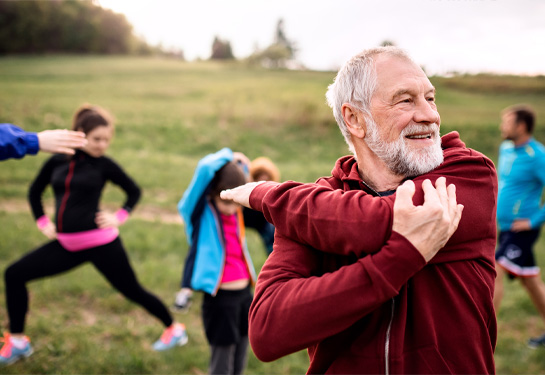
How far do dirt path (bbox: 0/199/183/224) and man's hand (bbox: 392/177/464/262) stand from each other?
7.13 m

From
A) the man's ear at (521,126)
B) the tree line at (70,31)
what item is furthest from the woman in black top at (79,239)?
the tree line at (70,31)

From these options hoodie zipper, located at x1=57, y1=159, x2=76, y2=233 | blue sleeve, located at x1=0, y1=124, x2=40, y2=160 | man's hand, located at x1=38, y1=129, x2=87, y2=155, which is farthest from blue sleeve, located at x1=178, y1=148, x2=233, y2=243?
hoodie zipper, located at x1=57, y1=159, x2=76, y2=233

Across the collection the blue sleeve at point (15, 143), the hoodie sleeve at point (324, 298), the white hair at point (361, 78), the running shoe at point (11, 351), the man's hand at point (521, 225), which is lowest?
the running shoe at point (11, 351)

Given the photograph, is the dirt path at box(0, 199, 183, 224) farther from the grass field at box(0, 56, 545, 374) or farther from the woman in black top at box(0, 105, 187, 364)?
the woman in black top at box(0, 105, 187, 364)

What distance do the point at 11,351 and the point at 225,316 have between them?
92.6 inches

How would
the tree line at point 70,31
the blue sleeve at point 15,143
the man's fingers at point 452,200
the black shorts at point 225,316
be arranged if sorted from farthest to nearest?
1. the tree line at point 70,31
2. the black shorts at point 225,316
3. the blue sleeve at point 15,143
4. the man's fingers at point 452,200

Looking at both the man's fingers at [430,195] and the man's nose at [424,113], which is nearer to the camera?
the man's fingers at [430,195]

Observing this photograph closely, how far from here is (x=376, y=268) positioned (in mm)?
1236

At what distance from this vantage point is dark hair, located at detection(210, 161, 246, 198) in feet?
11.0

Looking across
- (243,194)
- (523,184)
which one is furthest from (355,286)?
(523,184)

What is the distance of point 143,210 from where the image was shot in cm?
878

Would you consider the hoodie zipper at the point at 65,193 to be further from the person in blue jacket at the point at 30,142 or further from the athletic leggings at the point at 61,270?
the person in blue jacket at the point at 30,142

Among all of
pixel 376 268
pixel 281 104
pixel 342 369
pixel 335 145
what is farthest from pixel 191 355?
pixel 281 104

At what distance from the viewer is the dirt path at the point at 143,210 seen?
826cm
